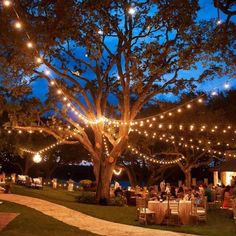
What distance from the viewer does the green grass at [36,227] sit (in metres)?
9.61

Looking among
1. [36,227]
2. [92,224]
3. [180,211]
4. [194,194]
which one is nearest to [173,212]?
[180,211]

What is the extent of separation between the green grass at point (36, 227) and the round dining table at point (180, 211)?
2948 millimetres

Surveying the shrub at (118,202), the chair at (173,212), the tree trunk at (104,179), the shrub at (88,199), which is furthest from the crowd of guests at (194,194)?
the chair at (173,212)

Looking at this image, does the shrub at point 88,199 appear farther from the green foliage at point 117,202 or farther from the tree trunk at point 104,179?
the green foliage at point 117,202

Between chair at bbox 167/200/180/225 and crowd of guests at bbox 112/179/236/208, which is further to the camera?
crowd of guests at bbox 112/179/236/208

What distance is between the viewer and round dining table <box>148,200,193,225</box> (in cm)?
1280

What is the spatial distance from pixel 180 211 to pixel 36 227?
447 centimetres

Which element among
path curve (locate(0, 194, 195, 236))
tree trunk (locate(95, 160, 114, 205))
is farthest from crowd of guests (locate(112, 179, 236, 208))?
path curve (locate(0, 194, 195, 236))

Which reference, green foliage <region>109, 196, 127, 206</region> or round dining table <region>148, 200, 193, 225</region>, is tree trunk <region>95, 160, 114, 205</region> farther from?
round dining table <region>148, 200, 193, 225</region>

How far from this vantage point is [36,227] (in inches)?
413

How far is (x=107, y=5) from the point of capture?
16.3 meters

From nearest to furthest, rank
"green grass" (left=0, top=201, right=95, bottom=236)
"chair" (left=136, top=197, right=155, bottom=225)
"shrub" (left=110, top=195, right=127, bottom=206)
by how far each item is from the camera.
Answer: "green grass" (left=0, top=201, right=95, bottom=236) → "chair" (left=136, top=197, right=155, bottom=225) → "shrub" (left=110, top=195, right=127, bottom=206)

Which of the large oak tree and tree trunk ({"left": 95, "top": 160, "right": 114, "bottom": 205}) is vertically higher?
the large oak tree

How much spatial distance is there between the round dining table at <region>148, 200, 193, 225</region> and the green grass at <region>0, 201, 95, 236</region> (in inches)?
116
